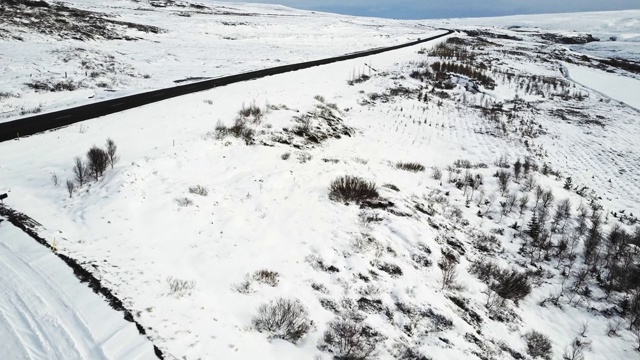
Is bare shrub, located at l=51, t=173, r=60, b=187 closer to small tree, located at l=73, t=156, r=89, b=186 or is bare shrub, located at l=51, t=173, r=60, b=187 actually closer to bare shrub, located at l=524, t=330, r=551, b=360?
small tree, located at l=73, t=156, r=89, b=186

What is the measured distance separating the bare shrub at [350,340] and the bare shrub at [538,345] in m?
2.81

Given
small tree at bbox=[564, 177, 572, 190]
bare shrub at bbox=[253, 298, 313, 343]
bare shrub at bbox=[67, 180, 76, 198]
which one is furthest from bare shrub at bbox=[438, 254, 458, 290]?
bare shrub at bbox=[67, 180, 76, 198]

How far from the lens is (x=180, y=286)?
5574mm

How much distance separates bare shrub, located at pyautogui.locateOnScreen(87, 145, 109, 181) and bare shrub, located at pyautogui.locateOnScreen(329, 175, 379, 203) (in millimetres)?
5453

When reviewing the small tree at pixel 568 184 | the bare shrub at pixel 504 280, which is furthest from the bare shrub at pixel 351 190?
the small tree at pixel 568 184

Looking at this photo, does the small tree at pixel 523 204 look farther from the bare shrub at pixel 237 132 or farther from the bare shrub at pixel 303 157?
the bare shrub at pixel 237 132

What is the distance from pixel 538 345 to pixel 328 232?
423 centimetres

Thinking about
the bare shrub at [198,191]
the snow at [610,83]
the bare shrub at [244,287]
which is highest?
the bare shrub at [198,191]

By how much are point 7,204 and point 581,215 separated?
555 inches

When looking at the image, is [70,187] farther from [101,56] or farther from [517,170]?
[101,56]

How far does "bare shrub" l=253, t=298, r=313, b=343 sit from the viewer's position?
5.12m

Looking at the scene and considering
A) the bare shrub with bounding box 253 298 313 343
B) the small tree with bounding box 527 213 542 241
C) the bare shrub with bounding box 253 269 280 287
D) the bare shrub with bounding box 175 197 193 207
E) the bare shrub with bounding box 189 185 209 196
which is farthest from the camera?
the small tree with bounding box 527 213 542 241

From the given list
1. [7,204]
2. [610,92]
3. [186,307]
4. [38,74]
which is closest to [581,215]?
[186,307]

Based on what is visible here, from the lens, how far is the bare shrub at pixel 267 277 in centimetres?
610
